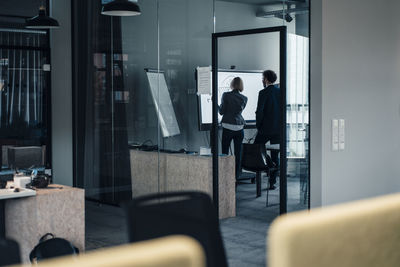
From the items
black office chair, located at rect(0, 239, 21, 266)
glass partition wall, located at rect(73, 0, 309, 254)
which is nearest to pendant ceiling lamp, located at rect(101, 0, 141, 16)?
glass partition wall, located at rect(73, 0, 309, 254)

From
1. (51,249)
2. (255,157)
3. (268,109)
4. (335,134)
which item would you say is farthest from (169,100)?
(51,249)

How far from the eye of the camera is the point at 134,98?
7.46 metres

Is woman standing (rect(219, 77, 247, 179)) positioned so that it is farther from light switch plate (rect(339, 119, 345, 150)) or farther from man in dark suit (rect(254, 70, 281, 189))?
light switch plate (rect(339, 119, 345, 150))

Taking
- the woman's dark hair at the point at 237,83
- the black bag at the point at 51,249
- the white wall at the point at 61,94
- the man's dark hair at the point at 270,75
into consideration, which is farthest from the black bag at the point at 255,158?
the black bag at the point at 51,249

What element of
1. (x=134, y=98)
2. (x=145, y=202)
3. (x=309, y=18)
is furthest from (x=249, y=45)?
(x=145, y=202)

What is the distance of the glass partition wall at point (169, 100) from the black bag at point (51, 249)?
1.15 meters

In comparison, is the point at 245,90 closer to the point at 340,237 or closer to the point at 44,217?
the point at 44,217

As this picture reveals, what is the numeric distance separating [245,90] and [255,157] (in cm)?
133

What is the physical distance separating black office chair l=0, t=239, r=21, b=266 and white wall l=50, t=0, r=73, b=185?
6.85 meters

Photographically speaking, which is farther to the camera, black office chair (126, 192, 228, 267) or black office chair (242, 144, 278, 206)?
black office chair (242, 144, 278, 206)

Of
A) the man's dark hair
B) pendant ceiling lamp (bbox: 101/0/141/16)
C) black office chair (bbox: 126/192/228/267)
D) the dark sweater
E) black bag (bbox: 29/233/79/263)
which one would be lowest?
black bag (bbox: 29/233/79/263)

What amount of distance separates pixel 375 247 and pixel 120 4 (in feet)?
15.4

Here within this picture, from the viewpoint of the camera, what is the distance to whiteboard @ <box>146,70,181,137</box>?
6977 mm

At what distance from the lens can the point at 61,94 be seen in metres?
8.48
